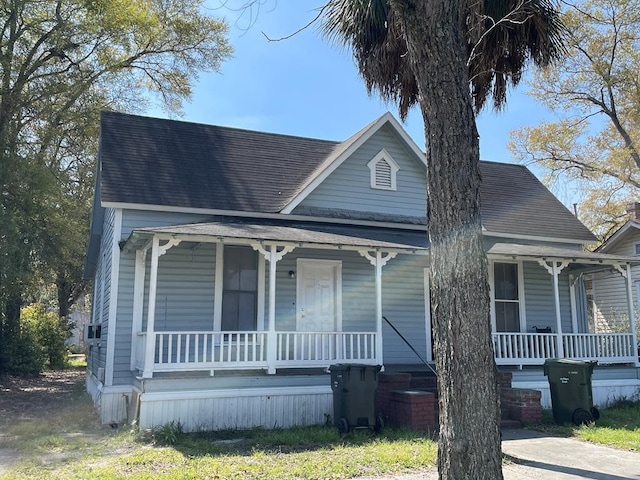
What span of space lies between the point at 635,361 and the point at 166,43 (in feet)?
73.6

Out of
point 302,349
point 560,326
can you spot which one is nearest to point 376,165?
point 302,349

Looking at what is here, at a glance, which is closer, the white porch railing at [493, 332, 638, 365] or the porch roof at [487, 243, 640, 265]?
the porch roof at [487, 243, 640, 265]

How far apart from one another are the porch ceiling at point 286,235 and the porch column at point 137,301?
331mm

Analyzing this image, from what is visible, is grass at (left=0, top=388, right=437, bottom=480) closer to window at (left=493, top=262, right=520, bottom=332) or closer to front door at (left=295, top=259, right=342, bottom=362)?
front door at (left=295, top=259, right=342, bottom=362)

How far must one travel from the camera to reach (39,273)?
63.2 ft

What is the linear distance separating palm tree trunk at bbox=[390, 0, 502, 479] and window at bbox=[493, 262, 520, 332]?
10.5 meters

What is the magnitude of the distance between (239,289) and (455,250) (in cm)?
811

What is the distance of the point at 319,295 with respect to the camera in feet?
42.4

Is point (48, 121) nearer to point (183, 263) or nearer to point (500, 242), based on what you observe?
point (183, 263)

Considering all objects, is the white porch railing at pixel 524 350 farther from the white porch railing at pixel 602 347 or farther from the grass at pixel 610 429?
the grass at pixel 610 429

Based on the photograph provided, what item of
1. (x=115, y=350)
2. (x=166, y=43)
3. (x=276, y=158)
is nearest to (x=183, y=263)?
(x=115, y=350)

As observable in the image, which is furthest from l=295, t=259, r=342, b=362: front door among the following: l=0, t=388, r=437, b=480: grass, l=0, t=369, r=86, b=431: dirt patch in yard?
l=0, t=369, r=86, b=431: dirt patch in yard

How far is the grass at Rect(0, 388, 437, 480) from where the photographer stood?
6.83 metres

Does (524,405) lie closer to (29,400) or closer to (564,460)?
(564,460)
